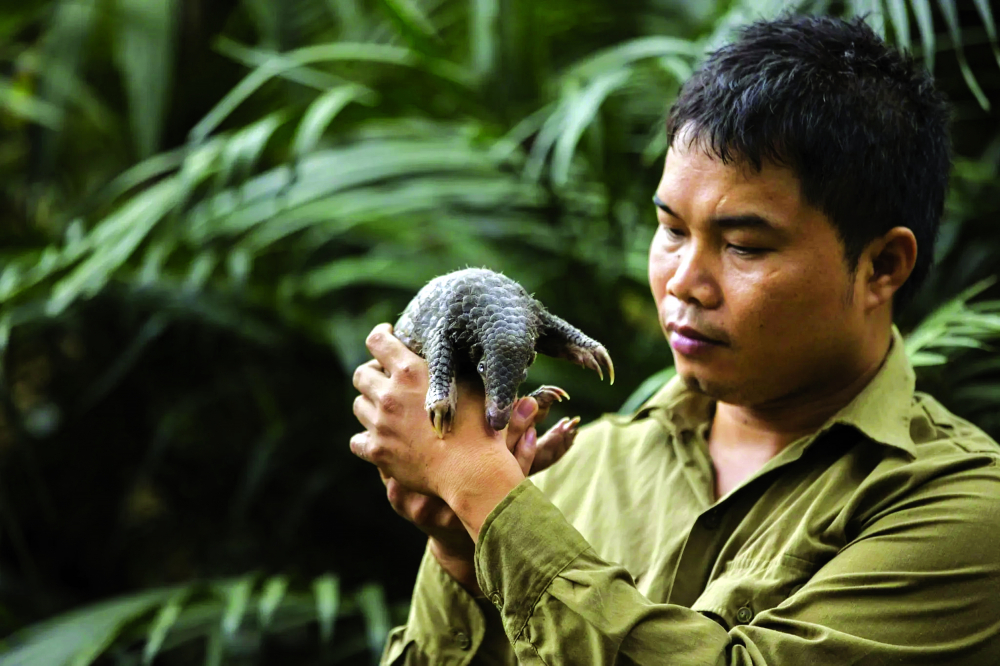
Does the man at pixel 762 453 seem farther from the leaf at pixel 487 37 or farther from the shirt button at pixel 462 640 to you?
the leaf at pixel 487 37

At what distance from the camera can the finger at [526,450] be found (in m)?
1.22

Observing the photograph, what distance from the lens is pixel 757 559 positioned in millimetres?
1221

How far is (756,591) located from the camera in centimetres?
118

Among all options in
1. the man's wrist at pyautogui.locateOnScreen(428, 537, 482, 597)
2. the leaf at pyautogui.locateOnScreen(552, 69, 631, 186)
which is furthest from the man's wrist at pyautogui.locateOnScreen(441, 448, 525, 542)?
the leaf at pyautogui.locateOnScreen(552, 69, 631, 186)

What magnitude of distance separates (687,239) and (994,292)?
113 centimetres

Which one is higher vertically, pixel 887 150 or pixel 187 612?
pixel 887 150

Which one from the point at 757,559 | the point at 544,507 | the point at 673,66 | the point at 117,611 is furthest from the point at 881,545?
the point at 117,611

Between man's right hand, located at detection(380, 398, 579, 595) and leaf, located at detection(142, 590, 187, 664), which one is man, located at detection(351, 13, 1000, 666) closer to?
man's right hand, located at detection(380, 398, 579, 595)

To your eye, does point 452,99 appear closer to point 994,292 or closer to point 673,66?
point 673,66

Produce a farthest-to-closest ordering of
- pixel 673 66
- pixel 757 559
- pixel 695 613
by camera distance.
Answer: pixel 673 66 < pixel 757 559 < pixel 695 613

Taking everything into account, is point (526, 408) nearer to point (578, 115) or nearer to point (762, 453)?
point (762, 453)

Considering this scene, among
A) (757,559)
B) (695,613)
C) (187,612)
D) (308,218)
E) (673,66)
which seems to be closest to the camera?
(695,613)

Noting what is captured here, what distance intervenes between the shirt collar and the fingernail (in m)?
0.27

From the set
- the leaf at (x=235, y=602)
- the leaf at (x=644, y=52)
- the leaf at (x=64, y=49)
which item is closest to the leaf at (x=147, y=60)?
the leaf at (x=64, y=49)
